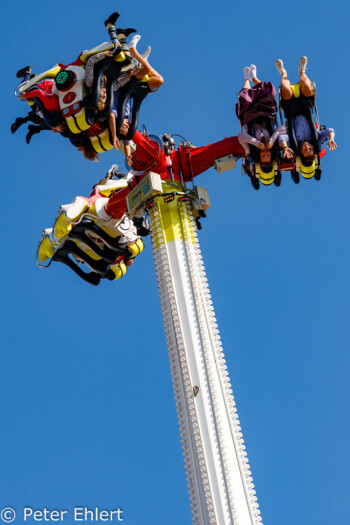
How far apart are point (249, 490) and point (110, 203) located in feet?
26.9

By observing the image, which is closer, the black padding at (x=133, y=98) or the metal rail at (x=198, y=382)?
the metal rail at (x=198, y=382)

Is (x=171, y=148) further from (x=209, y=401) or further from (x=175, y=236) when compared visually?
(x=209, y=401)

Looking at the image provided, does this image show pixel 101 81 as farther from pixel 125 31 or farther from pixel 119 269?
pixel 119 269

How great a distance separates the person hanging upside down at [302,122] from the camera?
24.2 m

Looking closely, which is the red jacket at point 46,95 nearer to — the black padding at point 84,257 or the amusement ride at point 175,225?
the amusement ride at point 175,225

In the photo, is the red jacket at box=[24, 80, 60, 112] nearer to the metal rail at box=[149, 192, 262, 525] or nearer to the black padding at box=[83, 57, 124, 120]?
the black padding at box=[83, 57, 124, 120]

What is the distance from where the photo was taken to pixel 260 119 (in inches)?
979

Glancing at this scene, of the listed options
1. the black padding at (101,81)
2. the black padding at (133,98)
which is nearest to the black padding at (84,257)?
the black padding at (133,98)

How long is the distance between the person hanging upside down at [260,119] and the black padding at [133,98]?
227 centimetres

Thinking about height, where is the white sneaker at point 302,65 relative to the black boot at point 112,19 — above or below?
below

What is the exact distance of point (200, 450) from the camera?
72.6 ft

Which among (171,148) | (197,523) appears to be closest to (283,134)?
(171,148)

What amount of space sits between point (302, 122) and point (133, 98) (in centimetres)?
382

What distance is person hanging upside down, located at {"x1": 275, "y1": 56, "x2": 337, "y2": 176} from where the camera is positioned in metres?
24.2
